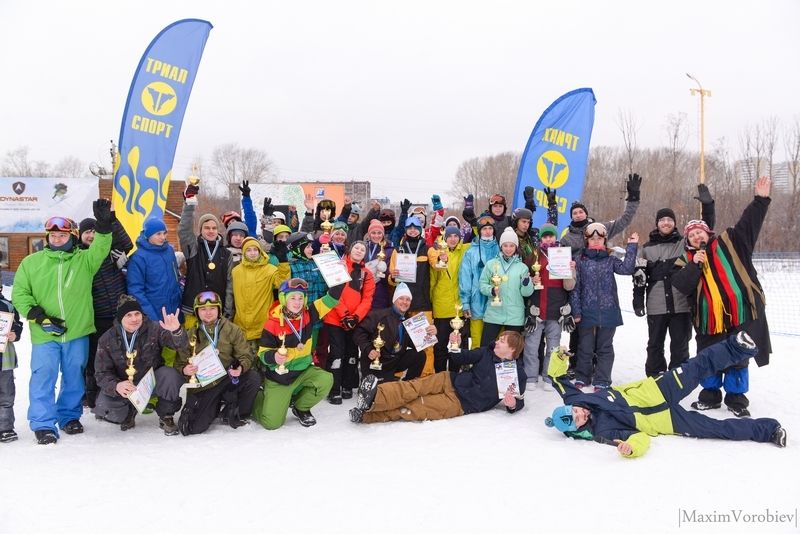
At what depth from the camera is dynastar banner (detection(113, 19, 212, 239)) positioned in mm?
7484

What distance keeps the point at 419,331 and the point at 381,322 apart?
1.58ft

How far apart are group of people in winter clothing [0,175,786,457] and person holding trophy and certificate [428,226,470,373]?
3 cm

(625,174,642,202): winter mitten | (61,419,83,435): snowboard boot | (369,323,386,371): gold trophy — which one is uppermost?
(625,174,642,202): winter mitten

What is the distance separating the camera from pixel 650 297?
6086 mm

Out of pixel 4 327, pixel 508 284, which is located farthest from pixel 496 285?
pixel 4 327

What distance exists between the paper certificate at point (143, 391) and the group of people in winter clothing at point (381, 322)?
2.0 inches

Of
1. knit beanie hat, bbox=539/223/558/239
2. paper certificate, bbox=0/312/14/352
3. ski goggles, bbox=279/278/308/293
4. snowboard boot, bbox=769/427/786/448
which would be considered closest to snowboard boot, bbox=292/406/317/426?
ski goggles, bbox=279/278/308/293

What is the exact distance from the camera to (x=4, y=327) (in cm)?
478

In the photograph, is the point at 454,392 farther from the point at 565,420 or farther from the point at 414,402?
the point at 565,420

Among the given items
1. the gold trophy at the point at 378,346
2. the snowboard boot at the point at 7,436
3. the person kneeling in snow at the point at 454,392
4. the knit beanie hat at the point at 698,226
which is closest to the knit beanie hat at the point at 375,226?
the gold trophy at the point at 378,346

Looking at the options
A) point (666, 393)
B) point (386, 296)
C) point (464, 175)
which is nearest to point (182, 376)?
point (386, 296)

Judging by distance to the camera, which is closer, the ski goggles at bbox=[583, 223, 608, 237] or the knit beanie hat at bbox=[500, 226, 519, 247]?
the ski goggles at bbox=[583, 223, 608, 237]

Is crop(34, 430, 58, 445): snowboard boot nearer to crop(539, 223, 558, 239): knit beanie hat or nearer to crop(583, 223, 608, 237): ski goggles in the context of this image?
crop(539, 223, 558, 239): knit beanie hat

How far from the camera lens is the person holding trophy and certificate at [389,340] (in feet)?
19.9
